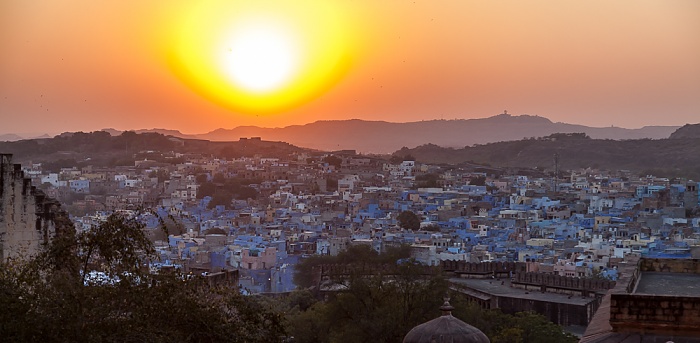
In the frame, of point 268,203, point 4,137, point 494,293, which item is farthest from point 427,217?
point 4,137

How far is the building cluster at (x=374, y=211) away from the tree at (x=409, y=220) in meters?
0.50

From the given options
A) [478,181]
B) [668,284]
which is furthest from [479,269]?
[478,181]

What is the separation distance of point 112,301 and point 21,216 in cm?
228

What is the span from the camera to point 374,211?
75.8 meters

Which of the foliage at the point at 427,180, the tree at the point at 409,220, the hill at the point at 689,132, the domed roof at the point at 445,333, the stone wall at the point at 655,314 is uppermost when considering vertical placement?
the hill at the point at 689,132

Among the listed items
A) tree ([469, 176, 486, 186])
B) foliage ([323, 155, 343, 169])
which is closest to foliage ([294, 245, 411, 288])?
tree ([469, 176, 486, 186])

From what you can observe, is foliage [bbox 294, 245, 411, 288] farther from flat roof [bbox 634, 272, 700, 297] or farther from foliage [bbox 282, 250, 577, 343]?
flat roof [bbox 634, 272, 700, 297]

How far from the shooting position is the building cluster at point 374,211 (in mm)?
46031

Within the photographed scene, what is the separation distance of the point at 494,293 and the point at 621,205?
1837 inches

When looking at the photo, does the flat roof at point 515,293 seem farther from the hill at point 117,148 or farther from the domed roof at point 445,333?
the hill at point 117,148

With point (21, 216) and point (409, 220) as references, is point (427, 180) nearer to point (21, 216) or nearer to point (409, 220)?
point (409, 220)

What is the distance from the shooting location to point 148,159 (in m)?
124

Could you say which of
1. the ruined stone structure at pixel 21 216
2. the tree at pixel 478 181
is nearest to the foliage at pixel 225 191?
the tree at pixel 478 181

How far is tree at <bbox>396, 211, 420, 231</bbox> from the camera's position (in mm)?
65125
